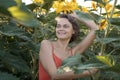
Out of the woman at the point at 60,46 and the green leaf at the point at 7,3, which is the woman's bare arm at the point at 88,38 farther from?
the green leaf at the point at 7,3

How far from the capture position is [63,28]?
211 centimetres

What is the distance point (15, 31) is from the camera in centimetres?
194

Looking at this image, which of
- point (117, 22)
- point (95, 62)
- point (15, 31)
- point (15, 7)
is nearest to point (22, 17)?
point (15, 7)

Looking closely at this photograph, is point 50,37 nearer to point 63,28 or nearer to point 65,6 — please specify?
point 65,6

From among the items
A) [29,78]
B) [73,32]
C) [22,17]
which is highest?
[22,17]

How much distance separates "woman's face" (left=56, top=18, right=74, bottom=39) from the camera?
209 centimetres

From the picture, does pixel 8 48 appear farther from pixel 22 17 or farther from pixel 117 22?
pixel 22 17

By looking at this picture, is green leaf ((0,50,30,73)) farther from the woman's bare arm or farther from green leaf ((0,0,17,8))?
green leaf ((0,0,17,8))

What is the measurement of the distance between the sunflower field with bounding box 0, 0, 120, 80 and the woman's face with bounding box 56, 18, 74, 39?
0.44 ft

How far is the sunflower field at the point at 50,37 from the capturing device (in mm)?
1150

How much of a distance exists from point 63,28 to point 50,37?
2.77 feet

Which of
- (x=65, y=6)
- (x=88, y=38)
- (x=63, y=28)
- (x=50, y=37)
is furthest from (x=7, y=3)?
(x=50, y=37)

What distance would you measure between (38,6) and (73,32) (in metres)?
0.50

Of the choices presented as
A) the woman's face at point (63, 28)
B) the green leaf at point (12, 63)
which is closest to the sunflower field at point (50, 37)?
the green leaf at point (12, 63)
